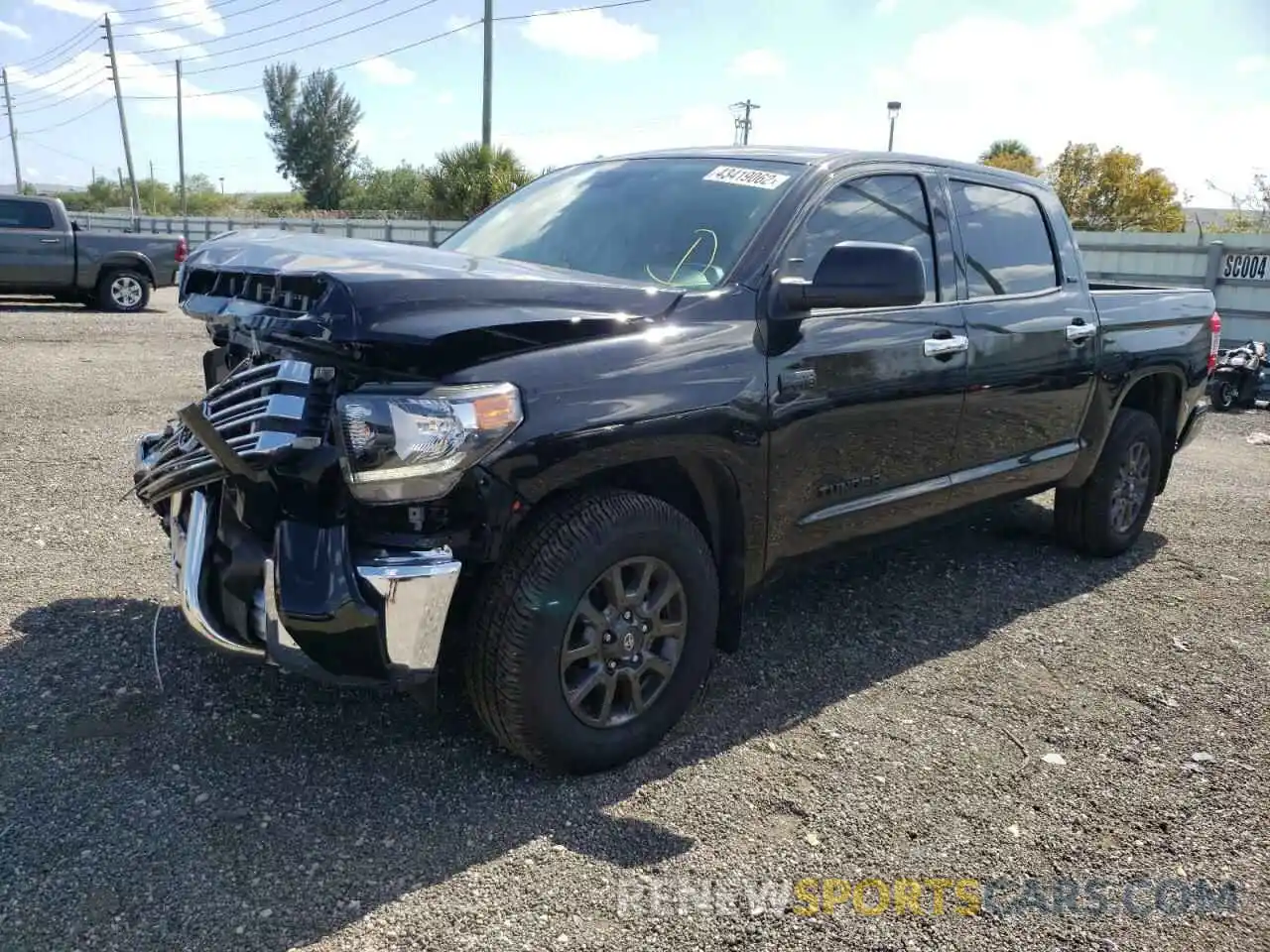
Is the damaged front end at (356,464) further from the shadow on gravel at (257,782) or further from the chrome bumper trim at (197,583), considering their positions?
the shadow on gravel at (257,782)

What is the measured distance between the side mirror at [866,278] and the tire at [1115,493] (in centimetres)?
254

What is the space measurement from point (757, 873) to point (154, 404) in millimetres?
6894

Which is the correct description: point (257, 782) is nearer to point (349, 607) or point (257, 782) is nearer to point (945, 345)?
point (349, 607)

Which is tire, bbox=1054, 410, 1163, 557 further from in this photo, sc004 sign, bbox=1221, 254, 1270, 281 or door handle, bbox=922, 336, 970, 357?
sc004 sign, bbox=1221, 254, 1270, 281

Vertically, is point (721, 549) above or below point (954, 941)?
above

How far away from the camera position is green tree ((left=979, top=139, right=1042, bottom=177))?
43.6 m

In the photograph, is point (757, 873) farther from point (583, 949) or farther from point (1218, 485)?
point (1218, 485)

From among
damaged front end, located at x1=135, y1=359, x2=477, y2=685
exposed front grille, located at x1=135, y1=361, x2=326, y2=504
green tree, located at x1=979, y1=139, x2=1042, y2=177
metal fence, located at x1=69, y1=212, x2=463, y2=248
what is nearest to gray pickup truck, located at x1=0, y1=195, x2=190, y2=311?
metal fence, located at x1=69, y1=212, x2=463, y2=248

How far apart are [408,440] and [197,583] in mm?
784

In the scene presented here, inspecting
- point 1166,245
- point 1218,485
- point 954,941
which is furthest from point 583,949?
point 1166,245

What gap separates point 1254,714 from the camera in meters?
3.71

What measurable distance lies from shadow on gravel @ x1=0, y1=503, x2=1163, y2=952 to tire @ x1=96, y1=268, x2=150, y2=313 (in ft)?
42.1

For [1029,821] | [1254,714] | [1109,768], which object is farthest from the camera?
[1254,714]

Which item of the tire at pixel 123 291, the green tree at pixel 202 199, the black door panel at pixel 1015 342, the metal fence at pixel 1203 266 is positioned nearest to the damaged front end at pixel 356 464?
the black door panel at pixel 1015 342
